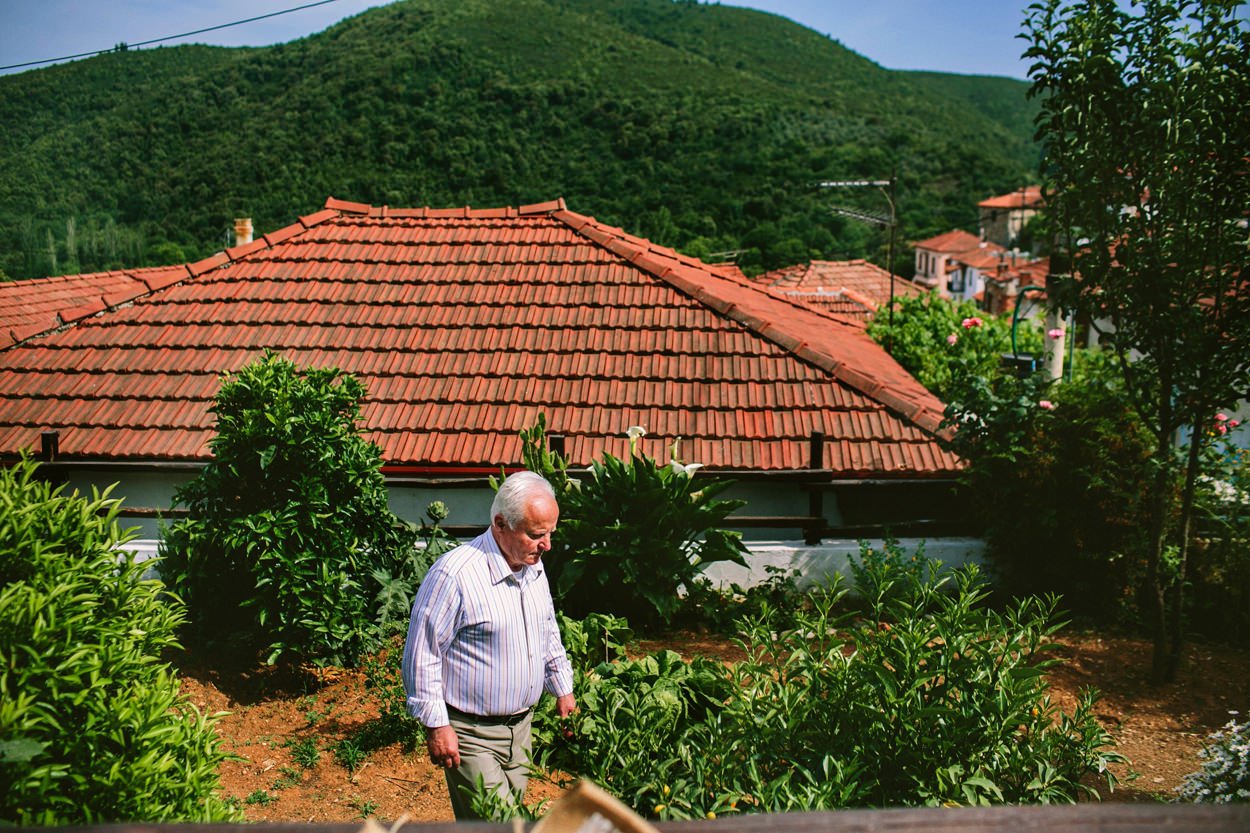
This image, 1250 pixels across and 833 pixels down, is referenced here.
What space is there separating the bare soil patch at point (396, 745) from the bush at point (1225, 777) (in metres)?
0.30

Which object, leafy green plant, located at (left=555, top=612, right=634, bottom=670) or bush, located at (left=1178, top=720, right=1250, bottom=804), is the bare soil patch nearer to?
bush, located at (left=1178, top=720, right=1250, bottom=804)

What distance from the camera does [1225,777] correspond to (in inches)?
156

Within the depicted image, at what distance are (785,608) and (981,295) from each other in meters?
60.9

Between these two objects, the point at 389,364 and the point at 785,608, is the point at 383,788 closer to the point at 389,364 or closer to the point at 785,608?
the point at 785,608

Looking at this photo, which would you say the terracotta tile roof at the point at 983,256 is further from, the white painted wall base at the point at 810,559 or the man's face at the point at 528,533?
the man's face at the point at 528,533

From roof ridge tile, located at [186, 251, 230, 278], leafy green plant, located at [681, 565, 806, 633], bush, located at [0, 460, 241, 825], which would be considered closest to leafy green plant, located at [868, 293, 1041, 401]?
leafy green plant, located at [681, 565, 806, 633]

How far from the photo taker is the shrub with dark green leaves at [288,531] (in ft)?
18.5

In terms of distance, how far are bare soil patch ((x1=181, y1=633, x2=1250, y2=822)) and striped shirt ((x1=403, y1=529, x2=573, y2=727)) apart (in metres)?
1.07

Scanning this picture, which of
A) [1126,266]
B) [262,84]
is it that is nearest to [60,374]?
[1126,266]

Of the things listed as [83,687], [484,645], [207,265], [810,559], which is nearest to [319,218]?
[207,265]

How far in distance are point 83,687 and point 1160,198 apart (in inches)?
235

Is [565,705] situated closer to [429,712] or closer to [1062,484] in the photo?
[429,712]

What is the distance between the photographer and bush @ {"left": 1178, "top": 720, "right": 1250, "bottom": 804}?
3828 mm

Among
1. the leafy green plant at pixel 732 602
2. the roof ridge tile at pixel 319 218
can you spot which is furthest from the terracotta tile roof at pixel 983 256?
the leafy green plant at pixel 732 602
